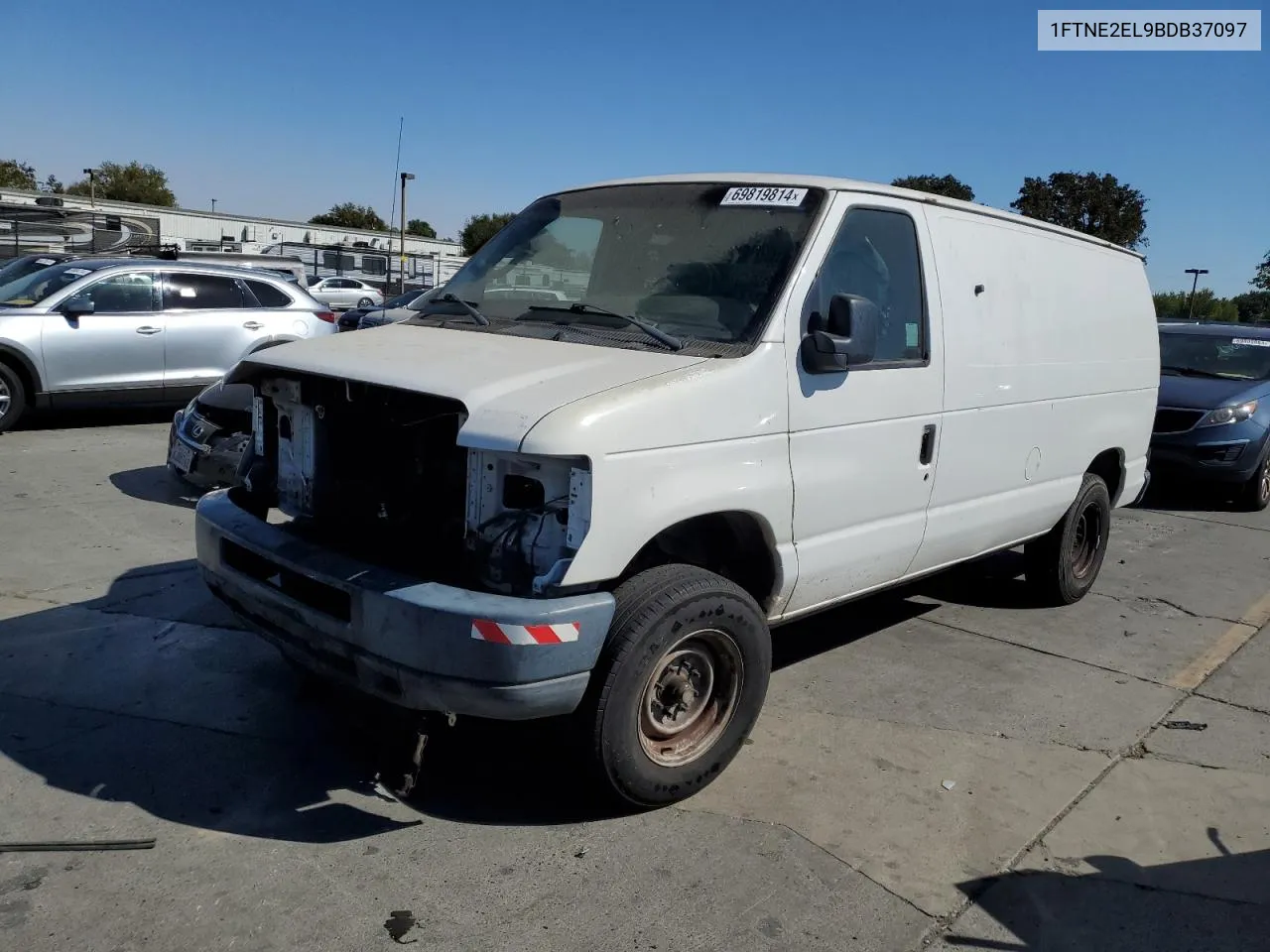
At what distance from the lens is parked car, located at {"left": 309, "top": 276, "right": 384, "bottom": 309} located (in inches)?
1261

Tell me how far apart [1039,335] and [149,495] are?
6.21 metres

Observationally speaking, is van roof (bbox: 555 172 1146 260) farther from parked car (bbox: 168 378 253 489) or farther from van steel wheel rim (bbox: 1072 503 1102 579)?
parked car (bbox: 168 378 253 489)

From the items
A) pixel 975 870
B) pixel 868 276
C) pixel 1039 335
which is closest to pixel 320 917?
pixel 975 870

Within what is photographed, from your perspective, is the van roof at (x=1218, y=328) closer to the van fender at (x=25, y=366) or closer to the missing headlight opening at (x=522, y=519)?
the missing headlight opening at (x=522, y=519)

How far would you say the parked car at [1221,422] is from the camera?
9.72 m

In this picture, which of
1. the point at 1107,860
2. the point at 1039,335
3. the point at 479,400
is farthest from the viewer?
the point at 1039,335

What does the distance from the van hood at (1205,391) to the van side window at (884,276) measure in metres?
6.88

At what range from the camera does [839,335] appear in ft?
12.5

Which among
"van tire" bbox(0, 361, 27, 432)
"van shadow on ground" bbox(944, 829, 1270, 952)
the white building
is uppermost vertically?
the white building

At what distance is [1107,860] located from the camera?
3.45 meters

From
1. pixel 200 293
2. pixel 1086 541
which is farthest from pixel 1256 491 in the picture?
pixel 200 293

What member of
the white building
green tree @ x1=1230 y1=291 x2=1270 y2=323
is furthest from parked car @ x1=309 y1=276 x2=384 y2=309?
green tree @ x1=1230 y1=291 x2=1270 y2=323

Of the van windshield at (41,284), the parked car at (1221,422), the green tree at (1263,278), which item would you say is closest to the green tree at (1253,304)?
the green tree at (1263,278)

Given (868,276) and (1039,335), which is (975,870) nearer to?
(868,276)
